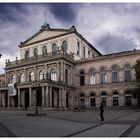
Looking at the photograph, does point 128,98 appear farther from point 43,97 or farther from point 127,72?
point 43,97

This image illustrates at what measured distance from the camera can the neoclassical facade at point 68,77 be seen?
166 feet

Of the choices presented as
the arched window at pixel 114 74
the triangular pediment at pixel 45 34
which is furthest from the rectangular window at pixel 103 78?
the triangular pediment at pixel 45 34

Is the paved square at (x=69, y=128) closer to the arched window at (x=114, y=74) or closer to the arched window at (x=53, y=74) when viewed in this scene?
the arched window at (x=114, y=74)

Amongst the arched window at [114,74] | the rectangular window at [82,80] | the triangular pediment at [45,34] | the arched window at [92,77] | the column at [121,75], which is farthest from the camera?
the triangular pediment at [45,34]

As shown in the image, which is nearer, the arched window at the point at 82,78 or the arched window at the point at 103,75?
the arched window at the point at 103,75

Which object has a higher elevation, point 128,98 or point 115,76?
point 115,76

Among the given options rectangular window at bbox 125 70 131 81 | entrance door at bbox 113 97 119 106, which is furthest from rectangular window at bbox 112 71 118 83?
entrance door at bbox 113 97 119 106

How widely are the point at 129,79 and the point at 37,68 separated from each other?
19.9 meters

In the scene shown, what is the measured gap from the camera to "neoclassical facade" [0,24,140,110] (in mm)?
50469

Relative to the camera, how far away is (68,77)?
56125mm

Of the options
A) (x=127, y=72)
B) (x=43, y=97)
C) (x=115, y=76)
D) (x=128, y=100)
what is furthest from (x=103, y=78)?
(x=43, y=97)

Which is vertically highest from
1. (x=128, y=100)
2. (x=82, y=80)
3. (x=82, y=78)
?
(x=82, y=78)

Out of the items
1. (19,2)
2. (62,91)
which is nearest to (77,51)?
(62,91)

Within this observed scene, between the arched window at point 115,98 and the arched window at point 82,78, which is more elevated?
the arched window at point 82,78
